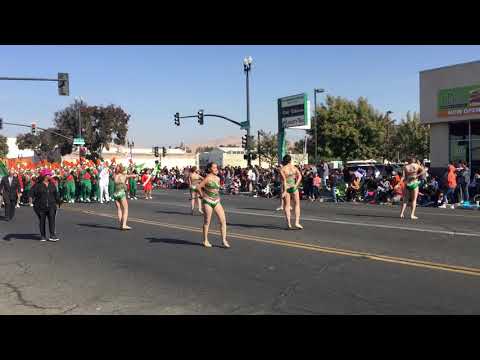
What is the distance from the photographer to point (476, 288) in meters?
6.32

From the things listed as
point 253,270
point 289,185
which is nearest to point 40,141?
point 289,185

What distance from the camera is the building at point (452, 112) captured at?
82.4 ft

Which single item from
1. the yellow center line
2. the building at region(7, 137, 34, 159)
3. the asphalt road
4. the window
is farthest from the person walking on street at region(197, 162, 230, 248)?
the building at region(7, 137, 34, 159)

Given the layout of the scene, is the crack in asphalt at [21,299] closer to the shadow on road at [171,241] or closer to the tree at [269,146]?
the shadow on road at [171,241]

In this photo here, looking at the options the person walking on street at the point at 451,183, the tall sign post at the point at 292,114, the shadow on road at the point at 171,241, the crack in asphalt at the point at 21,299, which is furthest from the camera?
the tall sign post at the point at 292,114

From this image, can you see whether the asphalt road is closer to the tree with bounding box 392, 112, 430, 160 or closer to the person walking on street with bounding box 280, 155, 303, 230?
the person walking on street with bounding box 280, 155, 303, 230

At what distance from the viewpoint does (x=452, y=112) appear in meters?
26.0

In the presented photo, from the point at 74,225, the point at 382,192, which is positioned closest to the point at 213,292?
the point at 74,225

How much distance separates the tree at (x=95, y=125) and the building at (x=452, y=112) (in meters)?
52.3

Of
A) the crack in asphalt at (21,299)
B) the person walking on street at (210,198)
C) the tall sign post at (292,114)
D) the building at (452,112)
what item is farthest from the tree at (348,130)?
the crack in asphalt at (21,299)

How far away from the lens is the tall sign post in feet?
115
